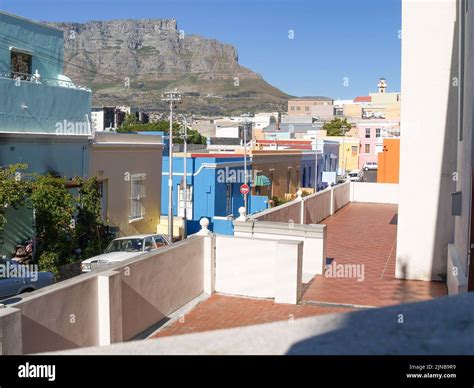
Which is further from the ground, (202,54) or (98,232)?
(202,54)

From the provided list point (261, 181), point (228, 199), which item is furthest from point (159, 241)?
point (261, 181)

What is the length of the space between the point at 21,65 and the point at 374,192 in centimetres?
1654

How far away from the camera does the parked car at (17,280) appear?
39.1 feet

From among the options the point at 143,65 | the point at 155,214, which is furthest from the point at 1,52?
the point at 143,65

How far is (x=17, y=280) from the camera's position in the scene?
1222 centimetres

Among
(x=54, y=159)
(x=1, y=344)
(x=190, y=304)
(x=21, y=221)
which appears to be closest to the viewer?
(x=1, y=344)

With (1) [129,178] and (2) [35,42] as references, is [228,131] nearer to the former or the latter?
(1) [129,178]

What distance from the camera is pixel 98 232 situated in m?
18.4

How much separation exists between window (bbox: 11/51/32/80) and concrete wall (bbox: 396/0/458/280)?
432 inches

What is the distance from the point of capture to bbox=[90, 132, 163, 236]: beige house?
1994cm

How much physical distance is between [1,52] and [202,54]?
186 metres

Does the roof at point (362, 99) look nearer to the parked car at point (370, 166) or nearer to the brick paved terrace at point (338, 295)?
the parked car at point (370, 166)

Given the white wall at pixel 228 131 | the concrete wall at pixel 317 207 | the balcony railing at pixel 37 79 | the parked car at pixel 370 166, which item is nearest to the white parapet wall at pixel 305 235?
the concrete wall at pixel 317 207
